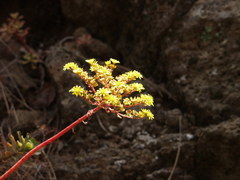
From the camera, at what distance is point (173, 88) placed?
110 inches

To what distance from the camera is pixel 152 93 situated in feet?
9.21

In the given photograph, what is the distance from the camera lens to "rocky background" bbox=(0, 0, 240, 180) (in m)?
2.30

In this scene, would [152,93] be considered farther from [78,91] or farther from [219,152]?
[78,91]

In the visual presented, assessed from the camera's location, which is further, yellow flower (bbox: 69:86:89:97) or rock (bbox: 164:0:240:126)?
rock (bbox: 164:0:240:126)

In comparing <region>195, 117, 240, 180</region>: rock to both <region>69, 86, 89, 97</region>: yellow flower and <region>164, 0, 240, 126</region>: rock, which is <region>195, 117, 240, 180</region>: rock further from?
<region>69, 86, 89, 97</region>: yellow flower

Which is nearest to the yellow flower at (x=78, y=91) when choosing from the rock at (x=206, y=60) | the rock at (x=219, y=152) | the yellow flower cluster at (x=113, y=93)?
the yellow flower cluster at (x=113, y=93)

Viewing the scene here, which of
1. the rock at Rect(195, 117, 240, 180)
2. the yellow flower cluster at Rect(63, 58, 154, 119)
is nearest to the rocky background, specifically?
the rock at Rect(195, 117, 240, 180)

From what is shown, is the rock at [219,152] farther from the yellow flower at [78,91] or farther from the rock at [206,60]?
the yellow flower at [78,91]

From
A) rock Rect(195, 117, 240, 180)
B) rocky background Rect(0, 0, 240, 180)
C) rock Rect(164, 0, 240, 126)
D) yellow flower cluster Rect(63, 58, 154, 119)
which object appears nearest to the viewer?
yellow flower cluster Rect(63, 58, 154, 119)

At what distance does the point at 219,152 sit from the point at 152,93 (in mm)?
898

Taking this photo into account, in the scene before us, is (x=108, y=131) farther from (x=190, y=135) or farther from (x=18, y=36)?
(x=18, y=36)

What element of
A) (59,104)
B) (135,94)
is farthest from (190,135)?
(59,104)

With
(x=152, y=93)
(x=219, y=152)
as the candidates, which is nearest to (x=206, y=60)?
(x=152, y=93)

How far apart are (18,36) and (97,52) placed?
953 mm
